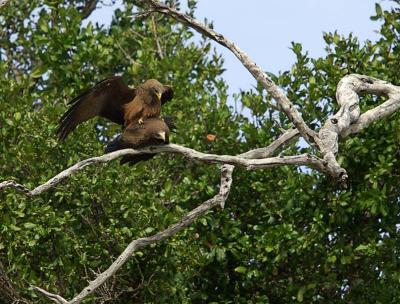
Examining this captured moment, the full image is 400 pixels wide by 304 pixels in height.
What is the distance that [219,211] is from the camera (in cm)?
1180

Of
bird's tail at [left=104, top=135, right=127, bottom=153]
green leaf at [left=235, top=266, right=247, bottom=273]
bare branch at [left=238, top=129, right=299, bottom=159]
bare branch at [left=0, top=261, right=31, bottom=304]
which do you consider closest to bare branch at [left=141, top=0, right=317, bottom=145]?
bare branch at [left=238, top=129, right=299, bottom=159]

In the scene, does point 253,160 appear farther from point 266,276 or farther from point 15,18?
point 15,18

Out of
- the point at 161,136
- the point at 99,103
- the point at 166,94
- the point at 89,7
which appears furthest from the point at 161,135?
the point at 89,7

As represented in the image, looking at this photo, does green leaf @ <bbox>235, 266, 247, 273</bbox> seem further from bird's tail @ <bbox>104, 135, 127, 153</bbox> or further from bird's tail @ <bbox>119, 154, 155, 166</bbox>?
bird's tail @ <bbox>104, 135, 127, 153</bbox>

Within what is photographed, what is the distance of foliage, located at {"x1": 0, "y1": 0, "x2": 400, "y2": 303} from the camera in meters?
11.0

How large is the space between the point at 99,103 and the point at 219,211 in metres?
2.05

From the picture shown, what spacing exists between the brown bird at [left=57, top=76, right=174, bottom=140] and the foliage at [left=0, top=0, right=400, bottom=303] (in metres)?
1.03

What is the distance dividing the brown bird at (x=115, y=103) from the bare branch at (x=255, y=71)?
3.38ft

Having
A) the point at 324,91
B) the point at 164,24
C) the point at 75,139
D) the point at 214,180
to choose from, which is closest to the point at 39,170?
the point at 75,139

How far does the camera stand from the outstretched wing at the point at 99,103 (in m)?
10.0

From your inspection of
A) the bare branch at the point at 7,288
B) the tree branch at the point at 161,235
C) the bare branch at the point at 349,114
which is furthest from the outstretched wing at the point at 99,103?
the bare branch at the point at 349,114

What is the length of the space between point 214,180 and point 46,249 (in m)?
1.80

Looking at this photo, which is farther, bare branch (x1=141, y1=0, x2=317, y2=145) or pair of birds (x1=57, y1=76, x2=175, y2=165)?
pair of birds (x1=57, y1=76, x2=175, y2=165)

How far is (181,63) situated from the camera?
45.7 ft
